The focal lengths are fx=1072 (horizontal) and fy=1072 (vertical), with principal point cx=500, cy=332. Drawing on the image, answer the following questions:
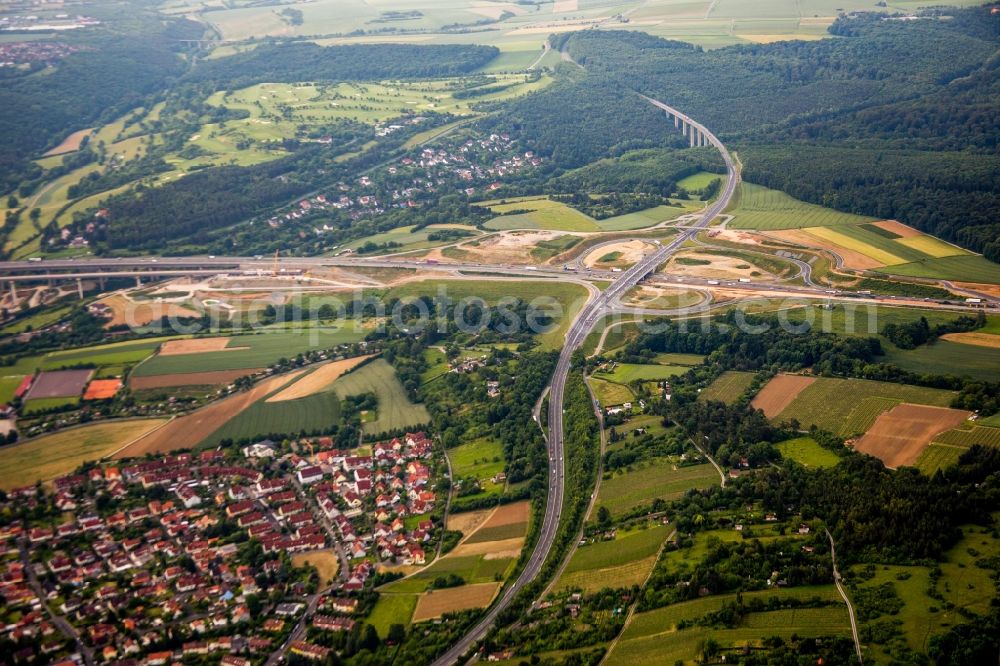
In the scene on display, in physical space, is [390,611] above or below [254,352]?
below

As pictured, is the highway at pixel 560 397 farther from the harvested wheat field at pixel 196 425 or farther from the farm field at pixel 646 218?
the harvested wheat field at pixel 196 425

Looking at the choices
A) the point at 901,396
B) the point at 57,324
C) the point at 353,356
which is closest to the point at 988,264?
the point at 901,396

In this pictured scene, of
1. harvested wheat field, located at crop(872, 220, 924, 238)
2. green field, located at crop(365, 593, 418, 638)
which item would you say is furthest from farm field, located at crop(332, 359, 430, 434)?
harvested wheat field, located at crop(872, 220, 924, 238)

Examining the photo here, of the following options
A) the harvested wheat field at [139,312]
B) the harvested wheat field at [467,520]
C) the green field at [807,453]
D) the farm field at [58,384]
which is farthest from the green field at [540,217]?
the harvested wheat field at [467,520]

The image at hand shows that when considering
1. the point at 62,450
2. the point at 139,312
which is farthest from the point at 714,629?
the point at 139,312

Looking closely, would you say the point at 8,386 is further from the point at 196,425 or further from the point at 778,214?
the point at 778,214
